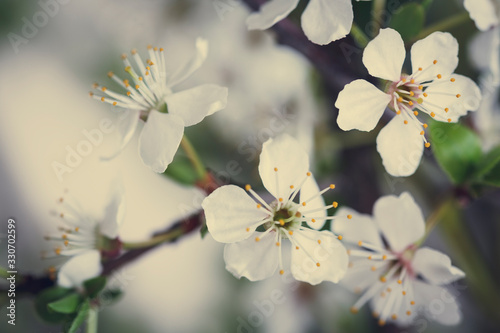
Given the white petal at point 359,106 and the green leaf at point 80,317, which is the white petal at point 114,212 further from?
the white petal at point 359,106

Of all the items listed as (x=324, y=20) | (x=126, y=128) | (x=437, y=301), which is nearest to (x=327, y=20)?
(x=324, y=20)

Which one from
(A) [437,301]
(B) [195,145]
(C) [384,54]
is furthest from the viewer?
(B) [195,145]

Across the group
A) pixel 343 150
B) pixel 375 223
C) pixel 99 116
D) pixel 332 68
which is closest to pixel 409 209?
pixel 375 223

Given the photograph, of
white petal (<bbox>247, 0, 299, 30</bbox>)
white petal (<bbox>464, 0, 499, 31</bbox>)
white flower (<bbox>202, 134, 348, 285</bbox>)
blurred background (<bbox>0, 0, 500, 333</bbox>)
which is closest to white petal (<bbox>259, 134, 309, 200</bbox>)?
white flower (<bbox>202, 134, 348, 285</bbox>)

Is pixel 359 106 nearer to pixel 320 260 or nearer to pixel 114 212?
pixel 320 260

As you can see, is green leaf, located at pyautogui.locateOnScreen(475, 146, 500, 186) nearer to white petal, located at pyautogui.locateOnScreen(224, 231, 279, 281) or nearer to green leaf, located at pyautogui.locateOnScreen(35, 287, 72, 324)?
white petal, located at pyautogui.locateOnScreen(224, 231, 279, 281)

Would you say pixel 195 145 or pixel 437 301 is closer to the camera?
pixel 437 301
